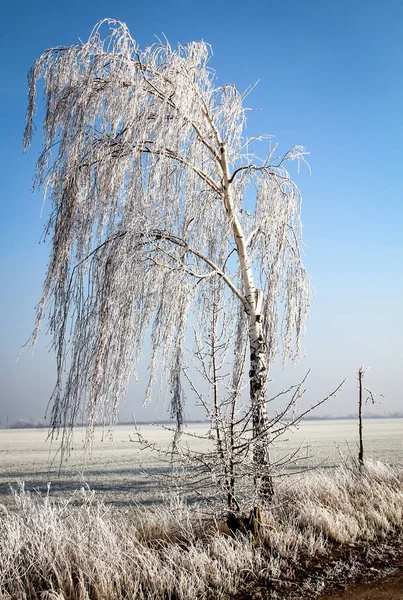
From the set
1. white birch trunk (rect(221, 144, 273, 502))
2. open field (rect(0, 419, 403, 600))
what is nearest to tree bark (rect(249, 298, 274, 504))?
white birch trunk (rect(221, 144, 273, 502))

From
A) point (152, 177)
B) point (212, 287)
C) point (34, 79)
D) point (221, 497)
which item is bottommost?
point (221, 497)

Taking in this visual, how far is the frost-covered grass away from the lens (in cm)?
444

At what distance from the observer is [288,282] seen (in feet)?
25.7

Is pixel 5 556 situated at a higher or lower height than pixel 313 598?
higher

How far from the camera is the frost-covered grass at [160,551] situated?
444 cm

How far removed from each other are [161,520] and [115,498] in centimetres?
593

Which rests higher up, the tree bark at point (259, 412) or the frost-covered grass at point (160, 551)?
the tree bark at point (259, 412)

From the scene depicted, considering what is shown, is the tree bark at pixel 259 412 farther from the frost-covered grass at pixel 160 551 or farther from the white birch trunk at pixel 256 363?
the frost-covered grass at pixel 160 551

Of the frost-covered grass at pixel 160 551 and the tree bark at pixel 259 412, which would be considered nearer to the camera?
the frost-covered grass at pixel 160 551

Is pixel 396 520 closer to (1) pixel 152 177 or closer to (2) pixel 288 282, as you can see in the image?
(2) pixel 288 282

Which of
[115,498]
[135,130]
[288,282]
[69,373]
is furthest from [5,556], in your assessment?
[115,498]

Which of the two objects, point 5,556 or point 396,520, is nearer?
point 5,556

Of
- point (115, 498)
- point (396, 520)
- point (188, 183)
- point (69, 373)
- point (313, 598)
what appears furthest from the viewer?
point (115, 498)

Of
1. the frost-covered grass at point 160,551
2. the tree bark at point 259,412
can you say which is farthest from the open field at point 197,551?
the tree bark at point 259,412
